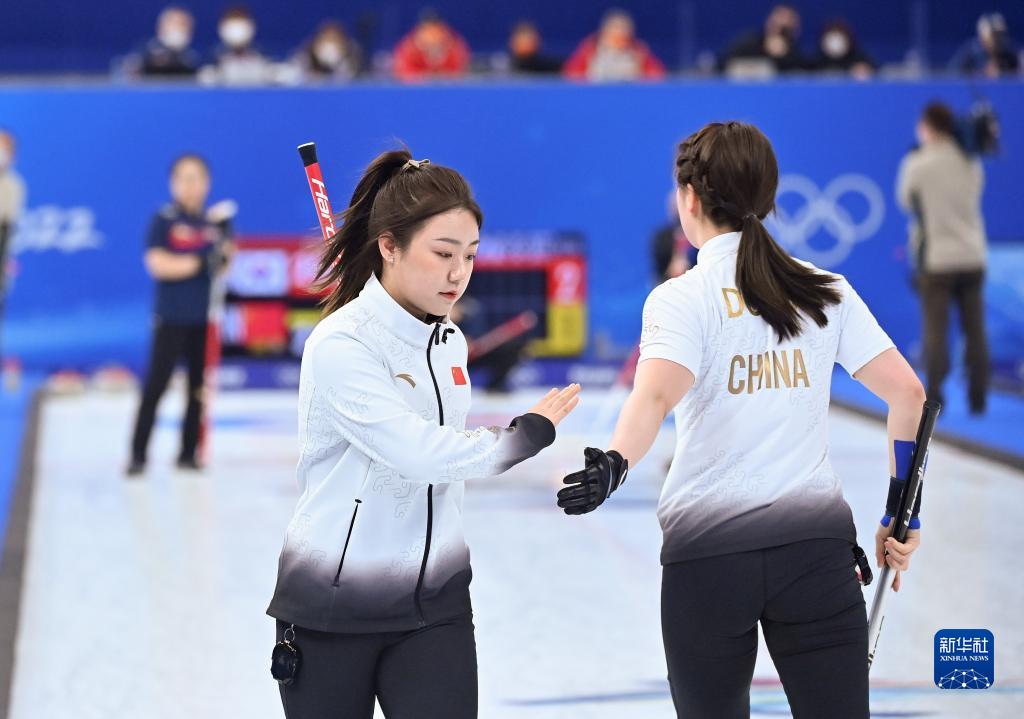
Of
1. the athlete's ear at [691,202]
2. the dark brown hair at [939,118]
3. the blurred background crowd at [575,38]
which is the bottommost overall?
the athlete's ear at [691,202]

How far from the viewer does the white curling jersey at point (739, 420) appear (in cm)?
280

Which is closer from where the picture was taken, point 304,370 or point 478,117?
point 304,370

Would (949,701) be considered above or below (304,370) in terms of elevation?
below

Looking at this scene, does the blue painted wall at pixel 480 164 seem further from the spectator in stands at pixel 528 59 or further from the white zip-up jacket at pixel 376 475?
the white zip-up jacket at pixel 376 475

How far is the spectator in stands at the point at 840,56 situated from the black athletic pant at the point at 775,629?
10.9 m

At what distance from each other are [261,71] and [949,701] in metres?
9.35

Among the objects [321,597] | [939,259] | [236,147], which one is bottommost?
[321,597]

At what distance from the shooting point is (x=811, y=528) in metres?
2.83

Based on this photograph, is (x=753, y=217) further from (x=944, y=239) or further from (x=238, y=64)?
(x=238, y=64)

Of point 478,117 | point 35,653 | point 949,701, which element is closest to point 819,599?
point 949,701

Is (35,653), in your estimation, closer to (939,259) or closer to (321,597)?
(321,597)

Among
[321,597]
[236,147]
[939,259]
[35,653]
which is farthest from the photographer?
[236,147]

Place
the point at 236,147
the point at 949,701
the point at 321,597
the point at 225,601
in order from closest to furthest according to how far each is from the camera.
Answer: the point at 321,597
the point at 949,701
the point at 225,601
the point at 236,147

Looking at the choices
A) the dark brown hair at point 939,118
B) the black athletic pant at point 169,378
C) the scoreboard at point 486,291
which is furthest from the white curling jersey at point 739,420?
the scoreboard at point 486,291
